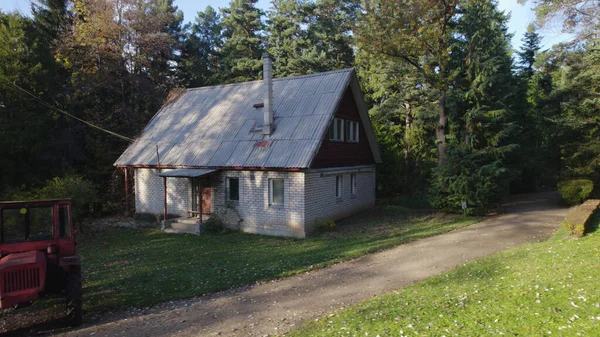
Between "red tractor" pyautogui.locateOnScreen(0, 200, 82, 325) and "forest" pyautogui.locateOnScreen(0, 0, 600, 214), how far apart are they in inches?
391

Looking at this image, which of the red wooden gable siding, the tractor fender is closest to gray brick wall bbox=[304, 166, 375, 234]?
the red wooden gable siding

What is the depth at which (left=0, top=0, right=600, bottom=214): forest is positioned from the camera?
64.2ft

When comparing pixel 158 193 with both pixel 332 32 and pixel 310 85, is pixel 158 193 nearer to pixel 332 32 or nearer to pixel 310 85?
pixel 310 85

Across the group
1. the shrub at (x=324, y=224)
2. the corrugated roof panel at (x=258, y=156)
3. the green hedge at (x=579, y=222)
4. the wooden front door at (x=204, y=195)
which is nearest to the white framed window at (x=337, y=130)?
the corrugated roof panel at (x=258, y=156)

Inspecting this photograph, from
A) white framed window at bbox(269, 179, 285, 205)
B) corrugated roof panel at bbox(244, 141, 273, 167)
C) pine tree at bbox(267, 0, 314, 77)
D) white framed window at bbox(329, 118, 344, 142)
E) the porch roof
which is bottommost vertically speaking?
white framed window at bbox(269, 179, 285, 205)

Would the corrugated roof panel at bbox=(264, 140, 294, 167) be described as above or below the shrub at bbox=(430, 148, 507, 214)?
above

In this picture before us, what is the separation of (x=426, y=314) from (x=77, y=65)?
27.9 m

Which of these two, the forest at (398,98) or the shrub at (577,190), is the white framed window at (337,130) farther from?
the shrub at (577,190)

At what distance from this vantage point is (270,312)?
784cm

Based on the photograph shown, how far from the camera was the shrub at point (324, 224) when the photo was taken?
16875mm

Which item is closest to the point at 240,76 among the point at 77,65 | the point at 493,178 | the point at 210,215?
the point at 77,65

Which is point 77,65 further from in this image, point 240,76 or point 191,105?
point 240,76

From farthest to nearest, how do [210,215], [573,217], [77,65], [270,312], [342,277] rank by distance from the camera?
[77,65]
[210,215]
[573,217]
[342,277]
[270,312]

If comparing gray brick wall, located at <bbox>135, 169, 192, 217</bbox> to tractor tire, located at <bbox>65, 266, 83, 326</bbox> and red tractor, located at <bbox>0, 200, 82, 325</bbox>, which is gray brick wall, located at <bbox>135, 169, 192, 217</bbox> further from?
tractor tire, located at <bbox>65, 266, 83, 326</bbox>
